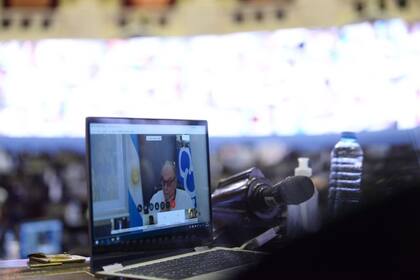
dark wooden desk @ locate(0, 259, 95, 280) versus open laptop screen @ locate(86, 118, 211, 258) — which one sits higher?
open laptop screen @ locate(86, 118, 211, 258)

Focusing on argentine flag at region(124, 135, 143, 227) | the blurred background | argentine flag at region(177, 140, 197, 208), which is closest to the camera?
argentine flag at region(124, 135, 143, 227)

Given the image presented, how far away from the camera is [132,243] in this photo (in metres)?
1.16

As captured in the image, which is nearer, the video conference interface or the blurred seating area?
the video conference interface

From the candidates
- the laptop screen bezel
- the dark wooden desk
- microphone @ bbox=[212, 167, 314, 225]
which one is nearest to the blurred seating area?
microphone @ bbox=[212, 167, 314, 225]

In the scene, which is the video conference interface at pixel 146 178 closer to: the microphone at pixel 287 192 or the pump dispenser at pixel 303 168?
the microphone at pixel 287 192

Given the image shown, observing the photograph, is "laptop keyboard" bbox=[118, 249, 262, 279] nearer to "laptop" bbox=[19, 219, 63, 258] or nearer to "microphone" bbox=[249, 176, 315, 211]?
"microphone" bbox=[249, 176, 315, 211]

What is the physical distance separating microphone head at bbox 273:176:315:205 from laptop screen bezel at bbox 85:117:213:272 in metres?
0.16

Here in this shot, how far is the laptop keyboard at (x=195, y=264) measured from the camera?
1.05 m

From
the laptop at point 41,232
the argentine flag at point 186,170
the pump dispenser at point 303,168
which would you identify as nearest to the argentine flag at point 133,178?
the argentine flag at point 186,170

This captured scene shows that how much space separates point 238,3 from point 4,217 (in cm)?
193

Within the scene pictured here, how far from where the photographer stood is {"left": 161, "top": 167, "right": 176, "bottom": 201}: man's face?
48.8 inches

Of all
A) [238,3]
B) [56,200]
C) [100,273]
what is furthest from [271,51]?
[100,273]

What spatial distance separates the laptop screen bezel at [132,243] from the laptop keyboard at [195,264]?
0.05 meters

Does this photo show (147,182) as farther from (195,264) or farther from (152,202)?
(195,264)
